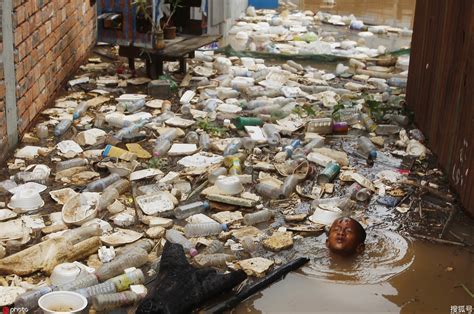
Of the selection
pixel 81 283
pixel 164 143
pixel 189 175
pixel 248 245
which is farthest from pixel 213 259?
pixel 164 143

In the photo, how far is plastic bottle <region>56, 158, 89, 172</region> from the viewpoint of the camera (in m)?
5.85

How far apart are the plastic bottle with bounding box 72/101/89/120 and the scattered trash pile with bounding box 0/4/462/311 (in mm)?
22

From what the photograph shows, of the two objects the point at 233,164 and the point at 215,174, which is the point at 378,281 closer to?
the point at 215,174

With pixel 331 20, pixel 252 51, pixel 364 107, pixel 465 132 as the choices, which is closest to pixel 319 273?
pixel 465 132

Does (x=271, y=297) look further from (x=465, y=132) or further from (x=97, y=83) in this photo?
(x=97, y=83)

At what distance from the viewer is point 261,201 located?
18.0 ft

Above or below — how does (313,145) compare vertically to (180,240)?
above

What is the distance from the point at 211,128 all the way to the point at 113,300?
3244 millimetres

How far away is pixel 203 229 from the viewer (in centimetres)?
489

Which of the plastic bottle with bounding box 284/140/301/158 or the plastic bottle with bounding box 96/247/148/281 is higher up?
the plastic bottle with bounding box 284/140/301/158

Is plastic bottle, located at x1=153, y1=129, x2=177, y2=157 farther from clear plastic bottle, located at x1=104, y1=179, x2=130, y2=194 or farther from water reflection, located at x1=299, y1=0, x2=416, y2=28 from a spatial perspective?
water reflection, located at x1=299, y1=0, x2=416, y2=28

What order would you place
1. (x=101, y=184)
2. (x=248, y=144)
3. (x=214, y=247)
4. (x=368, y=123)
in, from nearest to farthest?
(x=214, y=247) → (x=101, y=184) → (x=248, y=144) → (x=368, y=123)

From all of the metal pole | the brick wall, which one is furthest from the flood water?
the brick wall

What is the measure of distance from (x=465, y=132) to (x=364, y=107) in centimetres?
247
